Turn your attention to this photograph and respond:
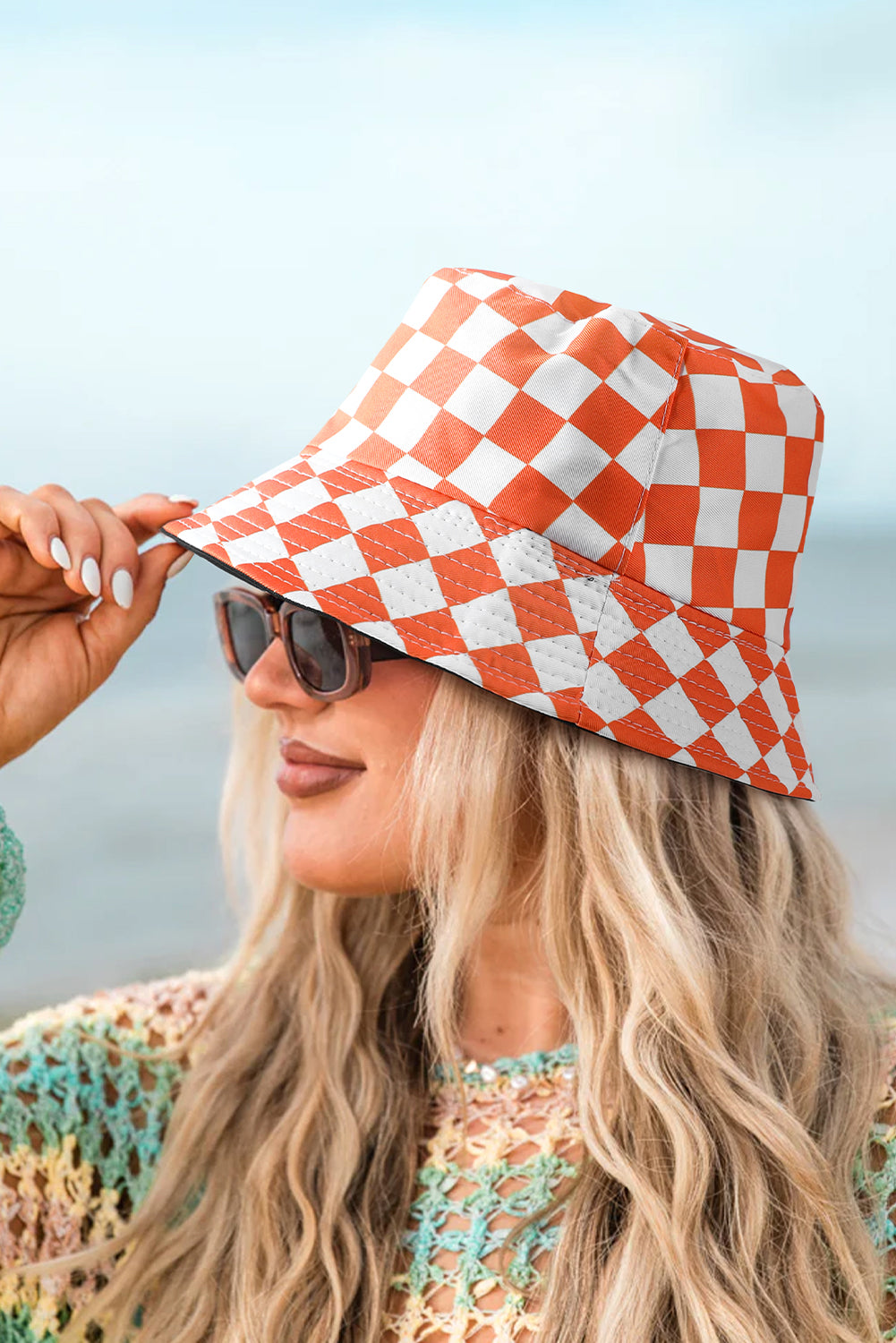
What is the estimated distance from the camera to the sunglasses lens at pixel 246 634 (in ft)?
4.61

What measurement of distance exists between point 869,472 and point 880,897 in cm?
97

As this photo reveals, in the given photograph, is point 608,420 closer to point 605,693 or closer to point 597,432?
point 597,432

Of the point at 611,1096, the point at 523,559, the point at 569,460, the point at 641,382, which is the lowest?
the point at 611,1096

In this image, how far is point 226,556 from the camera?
3.87 ft

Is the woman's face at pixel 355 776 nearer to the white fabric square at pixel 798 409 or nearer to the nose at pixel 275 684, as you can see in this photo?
the nose at pixel 275 684

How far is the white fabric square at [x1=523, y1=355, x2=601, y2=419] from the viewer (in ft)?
3.79

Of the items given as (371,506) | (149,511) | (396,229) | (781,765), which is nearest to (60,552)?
(149,511)

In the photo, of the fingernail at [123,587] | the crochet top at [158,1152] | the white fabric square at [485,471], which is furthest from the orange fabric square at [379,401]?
the crochet top at [158,1152]

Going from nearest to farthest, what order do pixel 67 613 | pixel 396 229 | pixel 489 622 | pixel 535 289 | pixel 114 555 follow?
pixel 489 622 → pixel 535 289 → pixel 114 555 → pixel 67 613 → pixel 396 229

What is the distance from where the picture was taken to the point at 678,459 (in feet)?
3.92

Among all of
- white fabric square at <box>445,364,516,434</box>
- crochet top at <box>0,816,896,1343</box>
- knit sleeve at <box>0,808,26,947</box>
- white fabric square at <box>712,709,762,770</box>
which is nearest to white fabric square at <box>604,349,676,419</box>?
white fabric square at <box>445,364,516,434</box>

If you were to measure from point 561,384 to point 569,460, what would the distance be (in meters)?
0.08

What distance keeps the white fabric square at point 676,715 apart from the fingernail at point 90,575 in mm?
614

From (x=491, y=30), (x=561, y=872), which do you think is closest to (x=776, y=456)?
(x=561, y=872)
